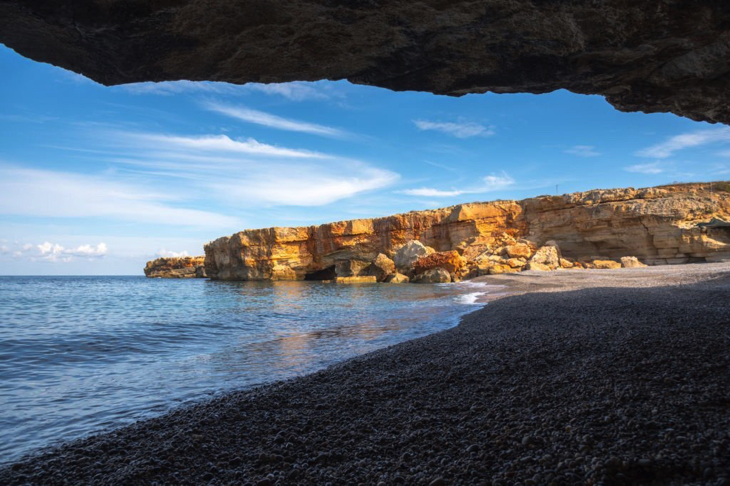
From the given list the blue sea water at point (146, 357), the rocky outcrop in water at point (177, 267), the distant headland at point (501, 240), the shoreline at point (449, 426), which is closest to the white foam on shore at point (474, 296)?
the blue sea water at point (146, 357)

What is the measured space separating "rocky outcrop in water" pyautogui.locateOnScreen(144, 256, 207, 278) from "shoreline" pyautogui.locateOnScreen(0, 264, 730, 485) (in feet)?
309

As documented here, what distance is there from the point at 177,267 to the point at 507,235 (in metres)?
86.6

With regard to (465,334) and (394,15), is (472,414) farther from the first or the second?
(465,334)

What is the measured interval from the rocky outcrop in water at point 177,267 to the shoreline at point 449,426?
9419 centimetres

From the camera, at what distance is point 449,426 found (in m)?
3.47

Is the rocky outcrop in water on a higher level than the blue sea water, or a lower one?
higher

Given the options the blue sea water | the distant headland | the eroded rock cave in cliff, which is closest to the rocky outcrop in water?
the distant headland

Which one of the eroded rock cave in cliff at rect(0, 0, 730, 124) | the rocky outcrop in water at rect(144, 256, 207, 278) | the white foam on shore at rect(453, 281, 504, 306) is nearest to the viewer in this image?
the eroded rock cave in cliff at rect(0, 0, 730, 124)

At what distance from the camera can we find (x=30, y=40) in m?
3.97

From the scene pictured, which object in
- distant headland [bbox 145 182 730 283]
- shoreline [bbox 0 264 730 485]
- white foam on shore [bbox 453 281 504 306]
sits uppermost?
distant headland [bbox 145 182 730 283]

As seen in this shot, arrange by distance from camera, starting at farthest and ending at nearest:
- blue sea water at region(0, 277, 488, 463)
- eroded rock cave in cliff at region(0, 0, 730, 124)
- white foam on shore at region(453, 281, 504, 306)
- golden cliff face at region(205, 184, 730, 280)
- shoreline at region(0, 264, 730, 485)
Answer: golden cliff face at region(205, 184, 730, 280) < white foam on shore at region(453, 281, 504, 306) < blue sea water at region(0, 277, 488, 463) < eroded rock cave in cliff at region(0, 0, 730, 124) < shoreline at region(0, 264, 730, 485)

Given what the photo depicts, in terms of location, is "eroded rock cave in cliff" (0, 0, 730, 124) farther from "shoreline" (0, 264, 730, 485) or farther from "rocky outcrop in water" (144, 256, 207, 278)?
"rocky outcrop in water" (144, 256, 207, 278)

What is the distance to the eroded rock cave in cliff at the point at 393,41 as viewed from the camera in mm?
3855

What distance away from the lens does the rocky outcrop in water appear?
96750 mm
